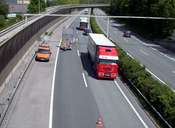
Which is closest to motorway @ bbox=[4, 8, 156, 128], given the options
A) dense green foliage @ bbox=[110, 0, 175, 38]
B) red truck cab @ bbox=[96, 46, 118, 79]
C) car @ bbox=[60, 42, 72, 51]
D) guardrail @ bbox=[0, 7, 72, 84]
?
A: red truck cab @ bbox=[96, 46, 118, 79]

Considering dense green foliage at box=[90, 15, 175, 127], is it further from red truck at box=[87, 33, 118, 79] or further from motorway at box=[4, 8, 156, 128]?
red truck at box=[87, 33, 118, 79]

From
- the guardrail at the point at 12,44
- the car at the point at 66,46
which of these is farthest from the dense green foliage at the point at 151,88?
the car at the point at 66,46

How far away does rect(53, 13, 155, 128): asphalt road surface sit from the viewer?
31411 millimetres

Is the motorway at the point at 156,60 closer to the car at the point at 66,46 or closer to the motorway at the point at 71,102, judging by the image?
the motorway at the point at 71,102

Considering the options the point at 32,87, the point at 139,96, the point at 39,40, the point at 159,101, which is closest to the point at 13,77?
the point at 32,87

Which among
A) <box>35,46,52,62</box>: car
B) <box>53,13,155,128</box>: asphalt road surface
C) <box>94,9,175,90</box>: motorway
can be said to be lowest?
<box>94,9,175,90</box>: motorway

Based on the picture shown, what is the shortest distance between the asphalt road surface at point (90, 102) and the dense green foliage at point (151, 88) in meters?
1.22

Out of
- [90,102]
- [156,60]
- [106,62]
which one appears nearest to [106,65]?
[106,62]

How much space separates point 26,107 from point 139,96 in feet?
34.7

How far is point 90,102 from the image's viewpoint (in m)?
36.6

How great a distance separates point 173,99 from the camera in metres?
31.3

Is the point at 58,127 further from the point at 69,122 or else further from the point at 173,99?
the point at 173,99

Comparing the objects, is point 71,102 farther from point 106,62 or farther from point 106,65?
point 106,62

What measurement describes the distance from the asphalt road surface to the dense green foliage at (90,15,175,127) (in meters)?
1.22
